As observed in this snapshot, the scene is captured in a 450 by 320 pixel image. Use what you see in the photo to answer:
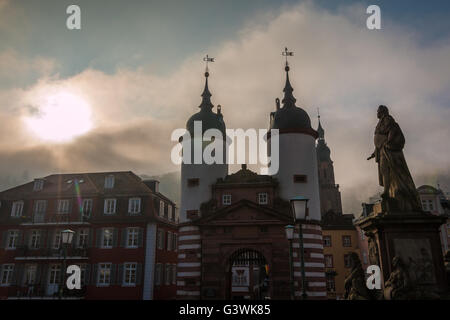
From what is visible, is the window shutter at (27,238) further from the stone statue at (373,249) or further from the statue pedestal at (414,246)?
the statue pedestal at (414,246)

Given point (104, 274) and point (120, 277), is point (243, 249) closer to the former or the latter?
point (120, 277)

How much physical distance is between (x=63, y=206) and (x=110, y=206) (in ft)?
18.0

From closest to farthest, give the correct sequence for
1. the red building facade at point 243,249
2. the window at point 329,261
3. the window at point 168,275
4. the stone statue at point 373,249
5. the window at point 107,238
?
the stone statue at point 373,249, the red building facade at point 243,249, the window at point 107,238, the window at point 168,275, the window at point 329,261

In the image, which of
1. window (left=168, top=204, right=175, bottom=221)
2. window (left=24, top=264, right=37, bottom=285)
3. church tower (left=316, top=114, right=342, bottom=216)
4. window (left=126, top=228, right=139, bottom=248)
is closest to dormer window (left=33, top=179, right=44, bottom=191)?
window (left=24, top=264, right=37, bottom=285)

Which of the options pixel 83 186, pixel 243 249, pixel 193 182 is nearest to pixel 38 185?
pixel 83 186

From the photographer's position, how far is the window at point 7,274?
1508 inches

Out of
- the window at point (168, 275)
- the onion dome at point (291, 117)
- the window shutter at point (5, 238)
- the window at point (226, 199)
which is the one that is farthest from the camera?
the window at point (168, 275)

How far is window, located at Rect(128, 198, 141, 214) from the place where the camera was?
39.2 meters

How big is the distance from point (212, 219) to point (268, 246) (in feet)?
17.3

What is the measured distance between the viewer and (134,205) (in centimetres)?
3953

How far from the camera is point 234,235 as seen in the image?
32.0m

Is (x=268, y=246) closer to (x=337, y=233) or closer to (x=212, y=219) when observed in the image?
(x=212, y=219)

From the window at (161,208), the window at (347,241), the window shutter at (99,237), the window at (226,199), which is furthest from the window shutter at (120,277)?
the window at (347,241)

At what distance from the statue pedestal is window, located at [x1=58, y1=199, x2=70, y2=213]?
36733 mm
